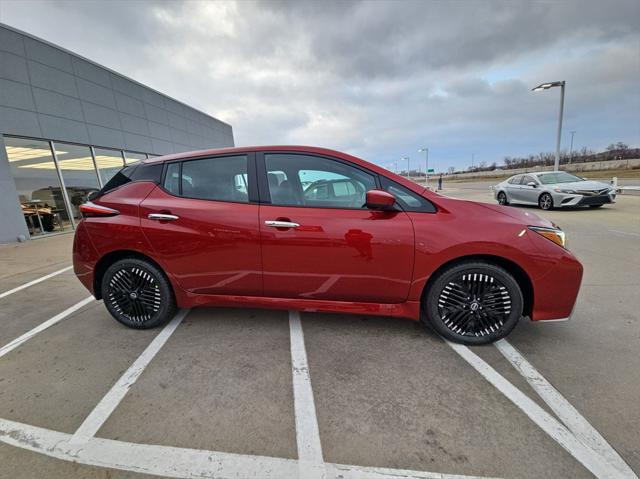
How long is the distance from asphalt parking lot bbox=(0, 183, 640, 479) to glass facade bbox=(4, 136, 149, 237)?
24.3 feet

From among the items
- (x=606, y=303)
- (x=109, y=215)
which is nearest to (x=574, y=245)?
(x=606, y=303)

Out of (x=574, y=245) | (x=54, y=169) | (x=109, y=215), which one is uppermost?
(x=54, y=169)

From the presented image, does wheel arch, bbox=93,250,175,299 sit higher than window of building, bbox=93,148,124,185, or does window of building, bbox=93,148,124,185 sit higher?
window of building, bbox=93,148,124,185

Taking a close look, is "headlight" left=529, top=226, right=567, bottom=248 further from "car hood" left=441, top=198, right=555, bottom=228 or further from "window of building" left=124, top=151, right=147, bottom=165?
"window of building" left=124, top=151, right=147, bottom=165

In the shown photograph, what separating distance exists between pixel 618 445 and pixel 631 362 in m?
1.03

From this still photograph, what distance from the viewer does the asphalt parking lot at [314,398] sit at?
1562 millimetres

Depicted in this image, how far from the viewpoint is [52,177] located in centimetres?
890

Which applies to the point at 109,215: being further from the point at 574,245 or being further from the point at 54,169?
the point at 54,169

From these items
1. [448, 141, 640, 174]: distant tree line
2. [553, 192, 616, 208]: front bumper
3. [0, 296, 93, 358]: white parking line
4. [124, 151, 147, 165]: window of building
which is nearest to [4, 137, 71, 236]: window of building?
[124, 151, 147, 165]: window of building

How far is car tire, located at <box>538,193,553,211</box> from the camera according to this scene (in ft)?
33.1

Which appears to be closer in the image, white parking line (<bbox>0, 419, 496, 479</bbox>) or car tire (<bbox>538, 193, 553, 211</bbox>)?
white parking line (<bbox>0, 419, 496, 479</bbox>)

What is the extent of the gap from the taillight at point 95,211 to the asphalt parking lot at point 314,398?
1.12m

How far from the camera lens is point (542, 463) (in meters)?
1.53

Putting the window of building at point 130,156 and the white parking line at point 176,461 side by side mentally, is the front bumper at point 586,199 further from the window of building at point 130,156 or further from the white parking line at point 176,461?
the window of building at point 130,156
